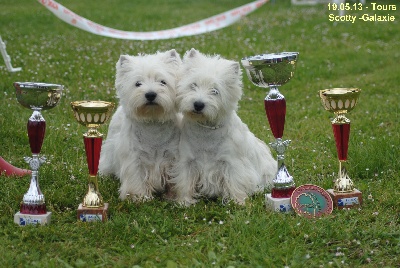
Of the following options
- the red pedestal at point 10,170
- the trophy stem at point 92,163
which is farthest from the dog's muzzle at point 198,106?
the red pedestal at point 10,170

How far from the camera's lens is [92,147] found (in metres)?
4.84

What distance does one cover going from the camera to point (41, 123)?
4840 mm

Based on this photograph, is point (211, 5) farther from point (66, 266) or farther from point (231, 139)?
point (66, 266)

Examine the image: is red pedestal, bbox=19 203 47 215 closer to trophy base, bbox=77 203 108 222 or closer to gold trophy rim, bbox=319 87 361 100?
trophy base, bbox=77 203 108 222

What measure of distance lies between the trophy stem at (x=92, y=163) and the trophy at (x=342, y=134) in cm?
184

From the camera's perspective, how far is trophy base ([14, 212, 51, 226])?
4.75 metres

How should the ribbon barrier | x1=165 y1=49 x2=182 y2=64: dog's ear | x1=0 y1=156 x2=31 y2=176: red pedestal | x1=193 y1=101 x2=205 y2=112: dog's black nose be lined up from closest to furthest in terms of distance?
x1=193 y1=101 x2=205 y2=112: dog's black nose < x1=165 y1=49 x2=182 y2=64: dog's ear < x1=0 y1=156 x2=31 y2=176: red pedestal < the ribbon barrier

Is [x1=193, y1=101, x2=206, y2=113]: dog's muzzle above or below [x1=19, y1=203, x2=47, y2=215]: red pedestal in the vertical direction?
above

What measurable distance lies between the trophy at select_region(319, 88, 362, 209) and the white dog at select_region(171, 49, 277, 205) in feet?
2.34

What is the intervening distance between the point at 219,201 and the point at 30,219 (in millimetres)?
1539

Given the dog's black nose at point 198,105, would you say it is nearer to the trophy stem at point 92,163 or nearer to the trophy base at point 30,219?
the trophy stem at point 92,163

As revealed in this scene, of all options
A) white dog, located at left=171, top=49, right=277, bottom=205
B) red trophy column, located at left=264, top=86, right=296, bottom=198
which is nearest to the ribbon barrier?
white dog, located at left=171, top=49, right=277, bottom=205

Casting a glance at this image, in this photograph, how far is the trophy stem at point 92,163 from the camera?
484cm

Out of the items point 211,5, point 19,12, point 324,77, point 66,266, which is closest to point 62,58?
point 324,77
